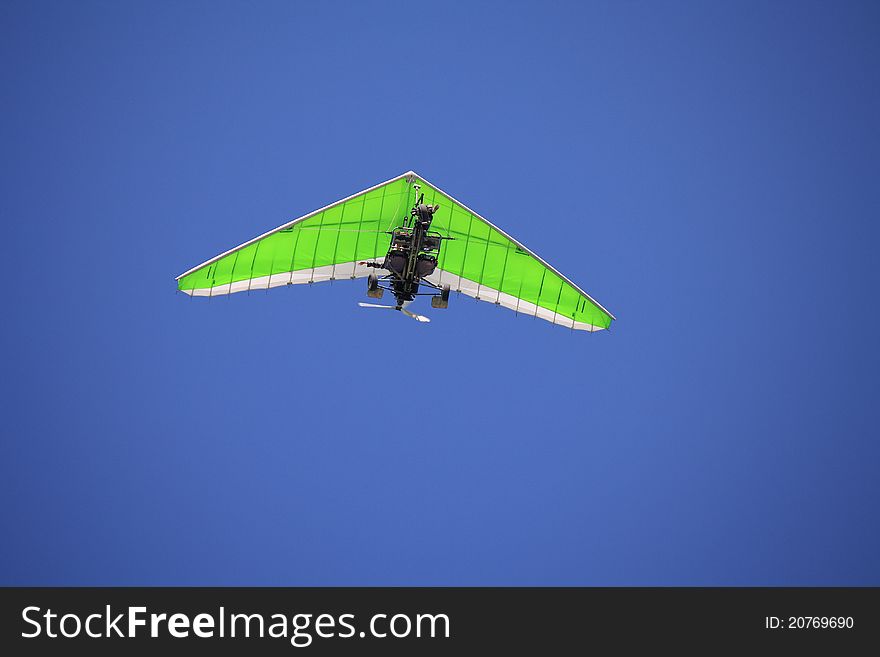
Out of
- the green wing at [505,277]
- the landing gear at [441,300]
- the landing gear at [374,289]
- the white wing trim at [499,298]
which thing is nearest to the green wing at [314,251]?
the landing gear at [374,289]

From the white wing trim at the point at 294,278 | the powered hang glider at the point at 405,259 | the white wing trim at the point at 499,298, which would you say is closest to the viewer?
the powered hang glider at the point at 405,259

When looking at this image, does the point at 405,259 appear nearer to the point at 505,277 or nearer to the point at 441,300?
the point at 441,300

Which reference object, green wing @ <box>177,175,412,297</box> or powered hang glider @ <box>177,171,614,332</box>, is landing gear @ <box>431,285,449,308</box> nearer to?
powered hang glider @ <box>177,171,614,332</box>

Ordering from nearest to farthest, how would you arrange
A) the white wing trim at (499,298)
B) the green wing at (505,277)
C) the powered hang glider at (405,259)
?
1. the powered hang glider at (405,259)
2. the green wing at (505,277)
3. the white wing trim at (499,298)

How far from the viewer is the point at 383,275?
50.8 meters

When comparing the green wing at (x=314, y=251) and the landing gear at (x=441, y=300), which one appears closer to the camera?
the green wing at (x=314, y=251)

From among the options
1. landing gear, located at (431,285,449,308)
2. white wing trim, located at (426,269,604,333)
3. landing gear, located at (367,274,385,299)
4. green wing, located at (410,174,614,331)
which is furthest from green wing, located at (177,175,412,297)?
landing gear, located at (431,285,449,308)

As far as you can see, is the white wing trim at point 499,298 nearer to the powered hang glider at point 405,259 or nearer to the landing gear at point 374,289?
the powered hang glider at point 405,259

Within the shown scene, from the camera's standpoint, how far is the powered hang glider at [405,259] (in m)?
48.4

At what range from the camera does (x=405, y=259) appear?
159ft

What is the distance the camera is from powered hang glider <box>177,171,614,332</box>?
48.4 meters

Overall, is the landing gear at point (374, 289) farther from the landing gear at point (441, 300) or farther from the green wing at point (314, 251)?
the landing gear at point (441, 300)

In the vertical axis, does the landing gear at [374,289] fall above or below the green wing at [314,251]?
below
